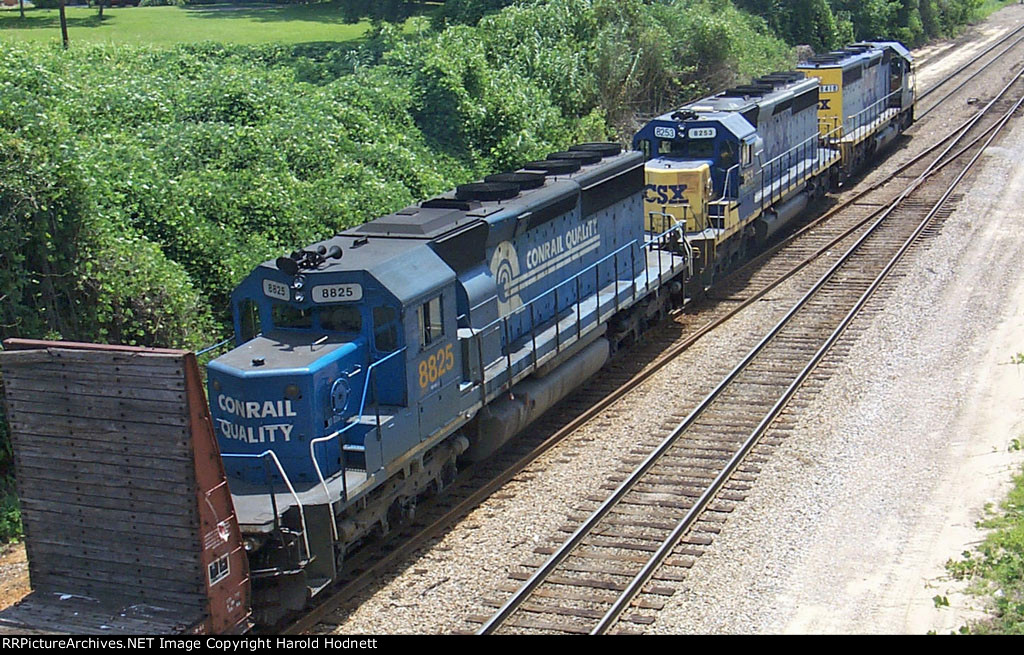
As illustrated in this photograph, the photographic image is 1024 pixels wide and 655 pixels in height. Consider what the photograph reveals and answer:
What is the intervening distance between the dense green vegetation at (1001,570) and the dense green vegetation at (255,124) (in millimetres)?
10374

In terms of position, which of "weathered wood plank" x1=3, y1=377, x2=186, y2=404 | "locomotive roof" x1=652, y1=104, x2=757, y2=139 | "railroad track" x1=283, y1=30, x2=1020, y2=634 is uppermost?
"locomotive roof" x1=652, y1=104, x2=757, y2=139

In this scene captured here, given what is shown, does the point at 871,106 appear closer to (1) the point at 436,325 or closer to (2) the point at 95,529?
(1) the point at 436,325

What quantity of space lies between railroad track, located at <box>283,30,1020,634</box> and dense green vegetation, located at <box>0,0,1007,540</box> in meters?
4.75

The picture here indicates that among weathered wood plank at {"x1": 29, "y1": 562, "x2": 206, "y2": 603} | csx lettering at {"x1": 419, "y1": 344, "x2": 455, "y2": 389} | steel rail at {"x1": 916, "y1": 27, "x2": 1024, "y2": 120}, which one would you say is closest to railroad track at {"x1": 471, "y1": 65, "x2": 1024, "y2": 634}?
csx lettering at {"x1": 419, "y1": 344, "x2": 455, "y2": 389}

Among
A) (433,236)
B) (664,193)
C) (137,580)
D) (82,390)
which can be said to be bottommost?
(137,580)

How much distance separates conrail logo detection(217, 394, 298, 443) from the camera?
1101 cm

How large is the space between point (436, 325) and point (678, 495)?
143 inches

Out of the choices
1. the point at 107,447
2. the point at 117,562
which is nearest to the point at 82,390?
the point at 107,447

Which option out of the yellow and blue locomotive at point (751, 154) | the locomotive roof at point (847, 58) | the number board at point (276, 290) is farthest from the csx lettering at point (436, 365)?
the locomotive roof at point (847, 58)

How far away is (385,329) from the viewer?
12.0 meters

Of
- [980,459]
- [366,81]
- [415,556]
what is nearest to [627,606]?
[415,556]

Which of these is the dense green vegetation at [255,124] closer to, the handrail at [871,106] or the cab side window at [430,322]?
the cab side window at [430,322]

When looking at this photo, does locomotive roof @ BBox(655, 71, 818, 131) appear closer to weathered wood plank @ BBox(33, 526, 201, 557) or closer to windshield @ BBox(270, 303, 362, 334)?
windshield @ BBox(270, 303, 362, 334)

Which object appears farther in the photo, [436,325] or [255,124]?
[255,124]
